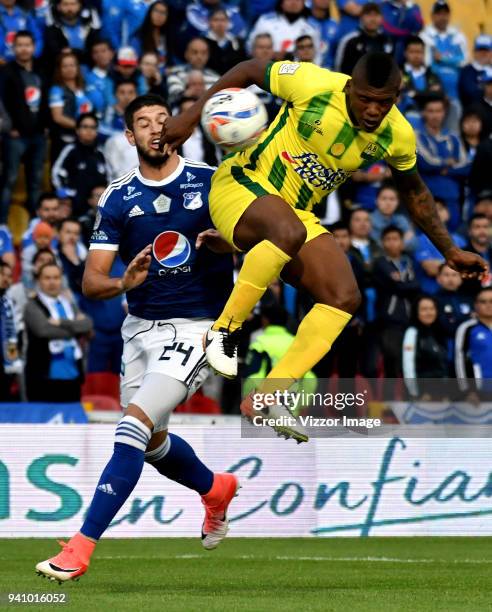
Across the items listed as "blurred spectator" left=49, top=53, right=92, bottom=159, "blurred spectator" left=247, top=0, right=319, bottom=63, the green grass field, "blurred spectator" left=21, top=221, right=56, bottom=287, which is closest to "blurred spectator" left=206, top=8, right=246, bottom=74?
"blurred spectator" left=247, top=0, right=319, bottom=63

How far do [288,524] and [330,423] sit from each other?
109 cm

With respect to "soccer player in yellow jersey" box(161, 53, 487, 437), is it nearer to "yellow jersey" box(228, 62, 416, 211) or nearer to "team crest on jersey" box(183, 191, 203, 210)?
"yellow jersey" box(228, 62, 416, 211)

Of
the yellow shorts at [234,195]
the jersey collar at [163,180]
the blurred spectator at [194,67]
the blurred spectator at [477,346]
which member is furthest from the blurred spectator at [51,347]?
the yellow shorts at [234,195]

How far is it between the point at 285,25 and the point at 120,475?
38.3 feet

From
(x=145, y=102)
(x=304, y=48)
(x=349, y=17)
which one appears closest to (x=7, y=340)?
(x=145, y=102)

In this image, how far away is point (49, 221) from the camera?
655 inches

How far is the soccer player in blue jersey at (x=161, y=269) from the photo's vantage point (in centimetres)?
936

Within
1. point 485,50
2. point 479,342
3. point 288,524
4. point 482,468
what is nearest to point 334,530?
point 288,524

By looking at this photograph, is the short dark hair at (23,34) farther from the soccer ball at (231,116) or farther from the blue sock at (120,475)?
the blue sock at (120,475)

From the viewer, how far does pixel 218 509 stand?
10.3m

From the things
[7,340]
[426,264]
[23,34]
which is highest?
[23,34]

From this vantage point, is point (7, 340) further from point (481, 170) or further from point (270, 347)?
point (481, 170)

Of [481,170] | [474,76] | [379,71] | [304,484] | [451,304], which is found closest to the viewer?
[379,71]

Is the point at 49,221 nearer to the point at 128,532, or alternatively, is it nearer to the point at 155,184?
the point at 128,532
